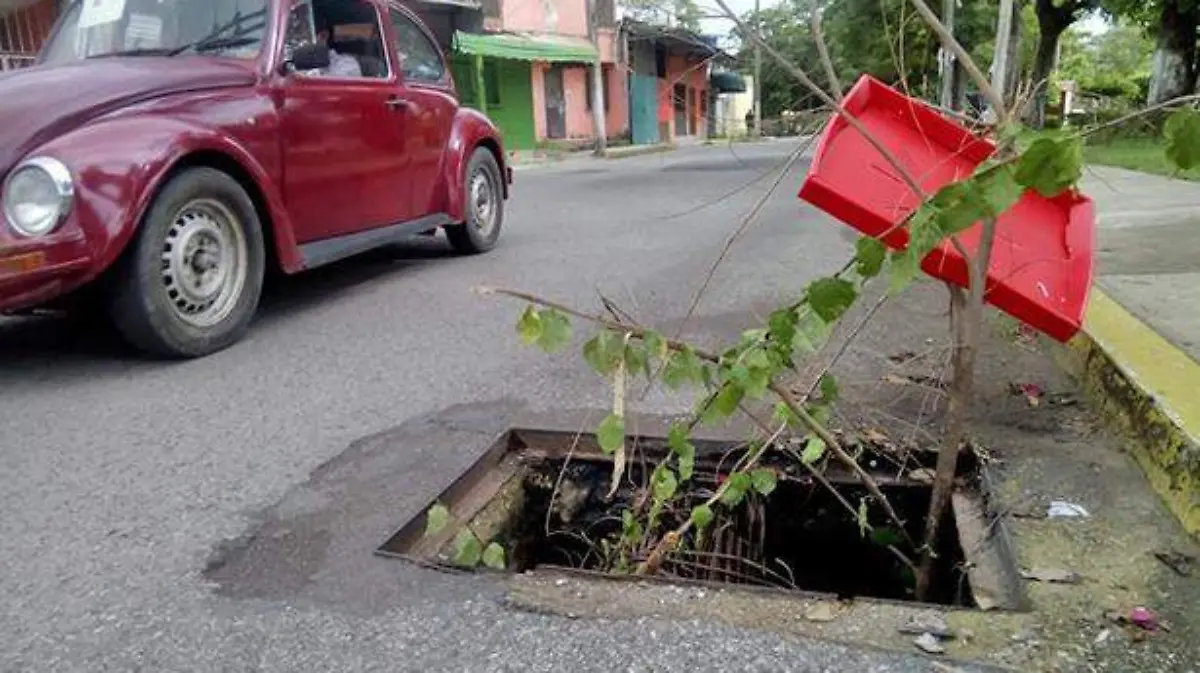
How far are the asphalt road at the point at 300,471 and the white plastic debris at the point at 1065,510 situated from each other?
31.1 inches

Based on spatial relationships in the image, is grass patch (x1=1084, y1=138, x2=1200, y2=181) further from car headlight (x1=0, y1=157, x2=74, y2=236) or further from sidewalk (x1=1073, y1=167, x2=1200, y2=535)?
car headlight (x1=0, y1=157, x2=74, y2=236)

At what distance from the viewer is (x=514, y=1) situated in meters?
25.5

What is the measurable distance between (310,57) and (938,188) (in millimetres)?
3311

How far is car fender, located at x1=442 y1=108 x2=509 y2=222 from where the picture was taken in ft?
20.5

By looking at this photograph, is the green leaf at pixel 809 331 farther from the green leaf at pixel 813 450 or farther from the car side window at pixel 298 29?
the car side window at pixel 298 29

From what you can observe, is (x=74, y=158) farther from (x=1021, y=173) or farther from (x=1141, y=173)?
(x=1141, y=173)

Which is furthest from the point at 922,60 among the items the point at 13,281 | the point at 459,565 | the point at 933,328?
the point at 13,281

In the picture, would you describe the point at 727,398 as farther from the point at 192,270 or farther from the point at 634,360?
the point at 192,270

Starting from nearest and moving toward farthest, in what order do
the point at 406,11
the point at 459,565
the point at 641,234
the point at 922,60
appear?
the point at 459,565, the point at 922,60, the point at 406,11, the point at 641,234

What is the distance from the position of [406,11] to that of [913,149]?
4.69m

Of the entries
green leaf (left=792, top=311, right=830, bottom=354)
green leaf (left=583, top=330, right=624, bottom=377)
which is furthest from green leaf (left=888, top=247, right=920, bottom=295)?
green leaf (left=583, top=330, right=624, bottom=377)

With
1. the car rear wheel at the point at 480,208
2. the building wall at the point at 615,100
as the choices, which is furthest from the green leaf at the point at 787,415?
the building wall at the point at 615,100

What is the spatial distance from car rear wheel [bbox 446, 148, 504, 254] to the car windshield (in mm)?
2073

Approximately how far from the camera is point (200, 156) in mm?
3994
